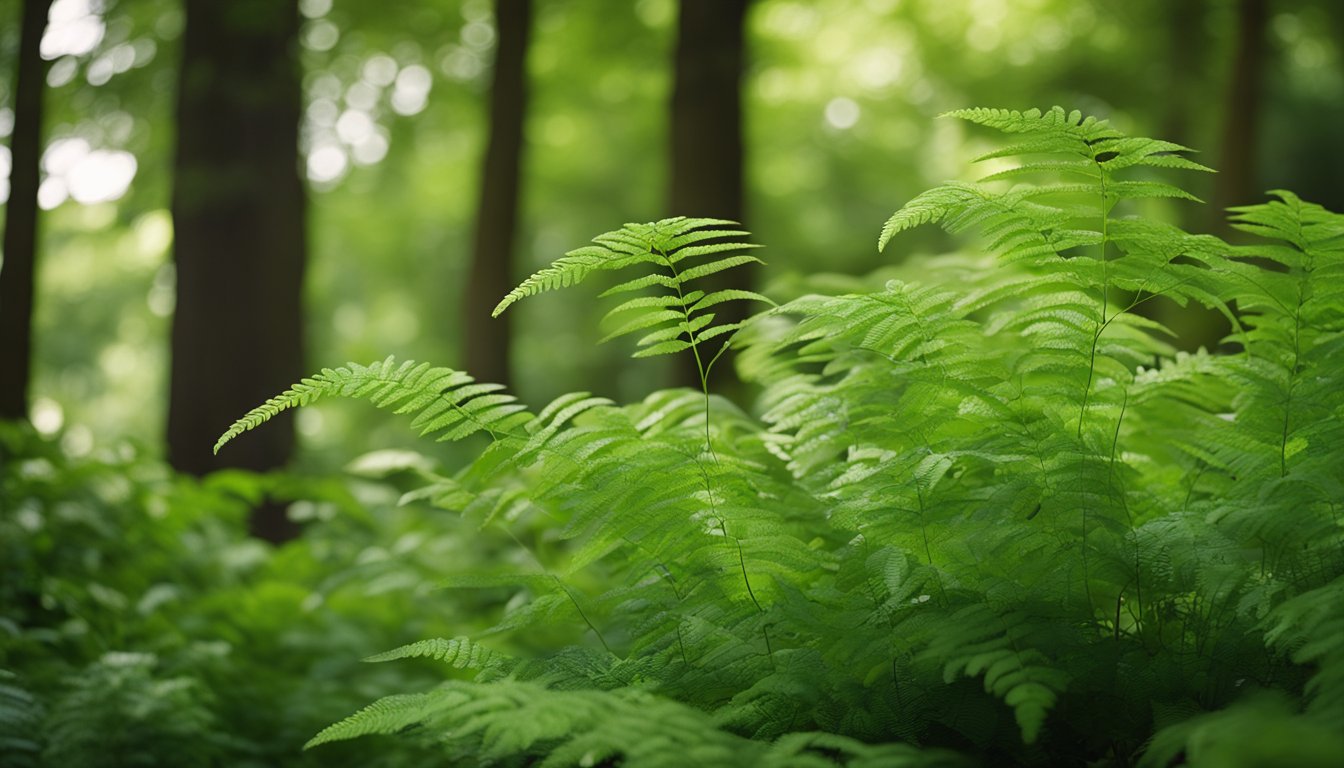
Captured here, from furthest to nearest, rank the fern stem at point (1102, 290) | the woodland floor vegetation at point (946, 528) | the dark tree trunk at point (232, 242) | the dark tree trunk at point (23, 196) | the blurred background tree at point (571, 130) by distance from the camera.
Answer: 1. the blurred background tree at point (571, 130)
2. the dark tree trunk at point (232, 242)
3. the dark tree trunk at point (23, 196)
4. the fern stem at point (1102, 290)
5. the woodland floor vegetation at point (946, 528)

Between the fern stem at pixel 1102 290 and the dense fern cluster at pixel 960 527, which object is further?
the fern stem at pixel 1102 290

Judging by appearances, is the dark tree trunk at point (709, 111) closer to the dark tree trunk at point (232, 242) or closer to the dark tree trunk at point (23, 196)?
the dark tree trunk at point (232, 242)

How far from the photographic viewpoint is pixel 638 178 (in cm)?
1664

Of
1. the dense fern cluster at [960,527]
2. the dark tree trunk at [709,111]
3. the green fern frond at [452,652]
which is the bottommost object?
the green fern frond at [452,652]

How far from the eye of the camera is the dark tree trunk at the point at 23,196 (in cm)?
514

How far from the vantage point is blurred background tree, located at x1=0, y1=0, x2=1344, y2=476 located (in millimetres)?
7875

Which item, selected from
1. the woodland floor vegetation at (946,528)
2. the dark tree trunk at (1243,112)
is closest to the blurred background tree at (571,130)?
the dark tree trunk at (1243,112)

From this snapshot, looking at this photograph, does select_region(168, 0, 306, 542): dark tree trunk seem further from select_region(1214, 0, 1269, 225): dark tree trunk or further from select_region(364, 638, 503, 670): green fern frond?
select_region(1214, 0, 1269, 225): dark tree trunk

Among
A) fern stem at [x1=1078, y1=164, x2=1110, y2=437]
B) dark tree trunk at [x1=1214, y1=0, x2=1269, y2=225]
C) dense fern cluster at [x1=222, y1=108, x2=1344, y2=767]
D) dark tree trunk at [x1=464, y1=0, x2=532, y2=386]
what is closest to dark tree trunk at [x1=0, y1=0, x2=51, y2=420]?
dark tree trunk at [x1=464, y1=0, x2=532, y2=386]

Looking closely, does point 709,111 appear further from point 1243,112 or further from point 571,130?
point 571,130

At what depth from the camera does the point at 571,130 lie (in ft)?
58.4

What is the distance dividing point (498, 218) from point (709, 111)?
9.01 feet

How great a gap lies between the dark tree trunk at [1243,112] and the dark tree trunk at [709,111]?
510 centimetres

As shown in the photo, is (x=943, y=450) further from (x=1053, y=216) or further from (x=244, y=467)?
(x=244, y=467)
